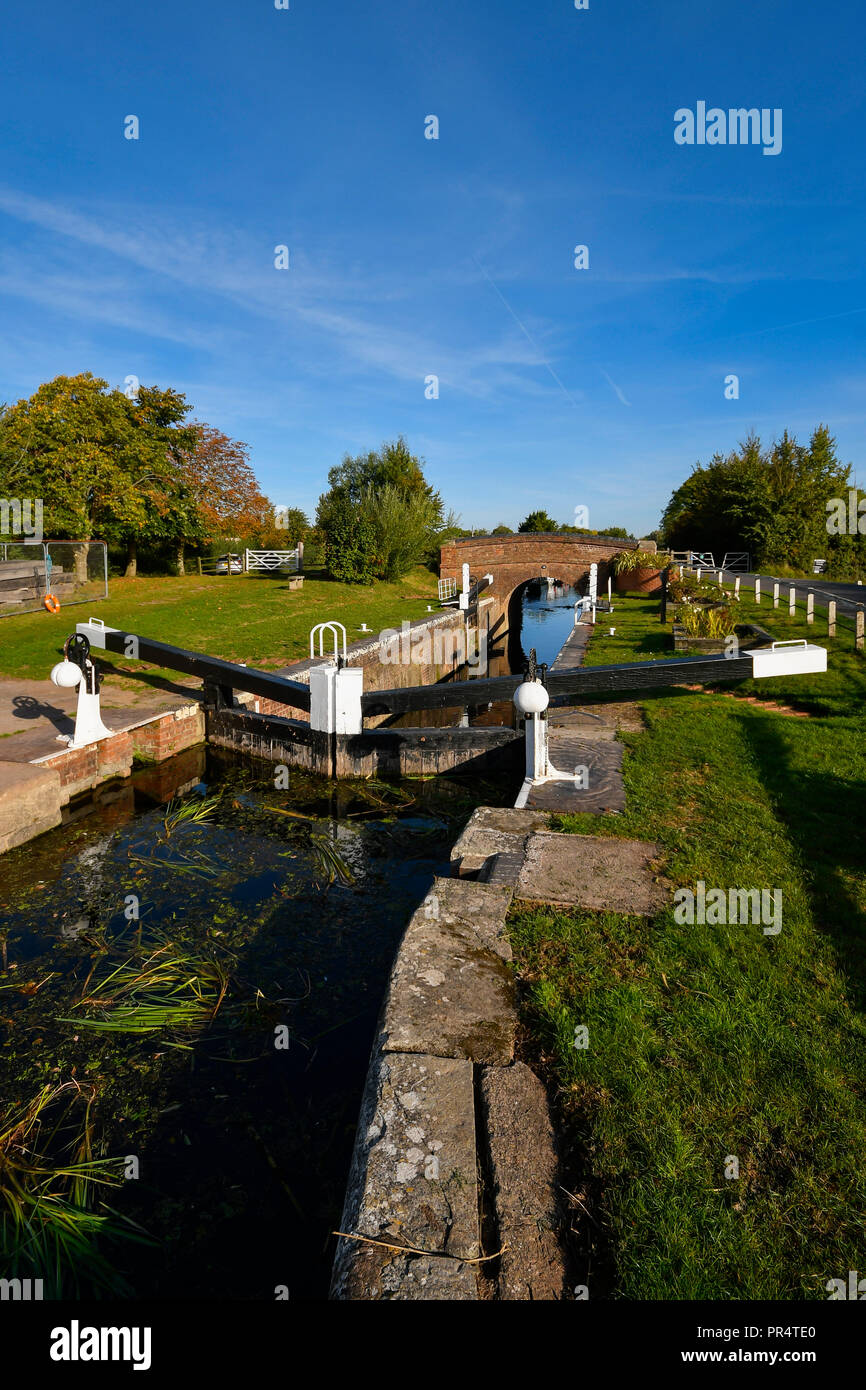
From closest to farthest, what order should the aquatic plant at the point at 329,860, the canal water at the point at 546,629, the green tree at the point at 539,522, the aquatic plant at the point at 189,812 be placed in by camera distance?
1. the aquatic plant at the point at 329,860
2. the aquatic plant at the point at 189,812
3. the canal water at the point at 546,629
4. the green tree at the point at 539,522

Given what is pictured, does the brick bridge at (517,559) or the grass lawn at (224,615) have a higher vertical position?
the brick bridge at (517,559)

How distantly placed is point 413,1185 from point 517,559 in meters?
30.9

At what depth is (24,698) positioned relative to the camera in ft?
28.8

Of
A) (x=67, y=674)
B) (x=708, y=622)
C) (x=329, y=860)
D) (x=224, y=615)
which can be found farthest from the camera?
(x=224, y=615)

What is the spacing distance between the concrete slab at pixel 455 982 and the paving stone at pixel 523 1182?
0.16 m

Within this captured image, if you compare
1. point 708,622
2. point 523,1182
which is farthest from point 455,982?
point 708,622

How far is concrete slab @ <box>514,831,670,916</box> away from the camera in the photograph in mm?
3654

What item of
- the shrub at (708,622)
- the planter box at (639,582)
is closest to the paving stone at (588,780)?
the shrub at (708,622)

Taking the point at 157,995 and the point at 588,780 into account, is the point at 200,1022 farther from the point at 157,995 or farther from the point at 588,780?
the point at 588,780

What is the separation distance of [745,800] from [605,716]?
306 cm

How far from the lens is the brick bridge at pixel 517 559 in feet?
99.2

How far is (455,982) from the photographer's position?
9.72ft

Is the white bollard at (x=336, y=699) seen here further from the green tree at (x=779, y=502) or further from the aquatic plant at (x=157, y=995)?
the green tree at (x=779, y=502)

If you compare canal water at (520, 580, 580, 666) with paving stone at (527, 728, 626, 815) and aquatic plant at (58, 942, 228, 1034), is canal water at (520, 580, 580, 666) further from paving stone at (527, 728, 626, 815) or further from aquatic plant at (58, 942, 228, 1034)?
aquatic plant at (58, 942, 228, 1034)
